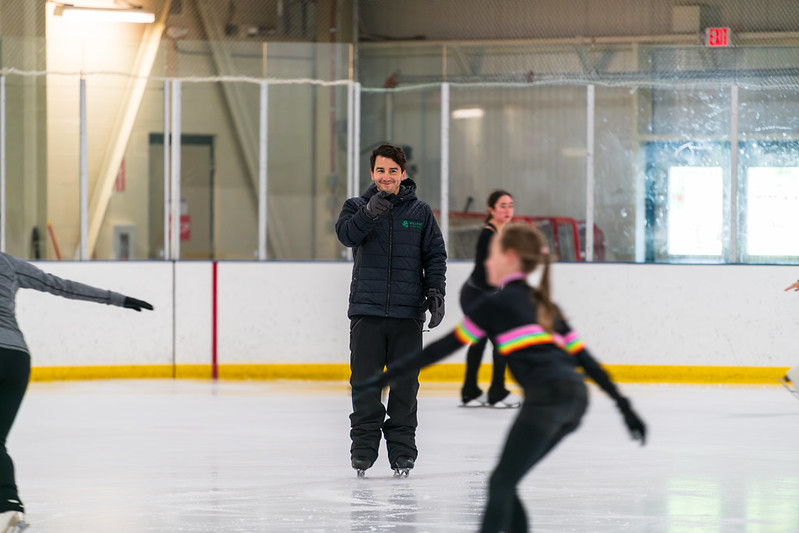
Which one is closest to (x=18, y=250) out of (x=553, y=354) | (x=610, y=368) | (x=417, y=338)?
(x=610, y=368)

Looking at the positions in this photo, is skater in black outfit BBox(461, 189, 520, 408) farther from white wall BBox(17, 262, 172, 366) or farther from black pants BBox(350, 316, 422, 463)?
white wall BBox(17, 262, 172, 366)

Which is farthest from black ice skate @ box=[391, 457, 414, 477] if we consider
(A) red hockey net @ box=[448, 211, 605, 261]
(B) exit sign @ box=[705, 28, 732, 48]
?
(B) exit sign @ box=[705, 28, 732, 48]

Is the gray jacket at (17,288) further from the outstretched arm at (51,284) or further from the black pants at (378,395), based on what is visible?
the black pants at (378,395)

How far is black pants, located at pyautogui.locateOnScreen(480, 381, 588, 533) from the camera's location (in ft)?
9.25

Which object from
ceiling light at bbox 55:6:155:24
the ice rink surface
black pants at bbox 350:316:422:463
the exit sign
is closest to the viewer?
the ice rink surface

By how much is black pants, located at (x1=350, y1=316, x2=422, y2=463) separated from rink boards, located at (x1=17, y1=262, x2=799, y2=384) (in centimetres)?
434

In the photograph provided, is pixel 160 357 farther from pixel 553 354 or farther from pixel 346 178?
pixel 553 354

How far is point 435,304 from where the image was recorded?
5.06 m

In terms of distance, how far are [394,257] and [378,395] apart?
1.84ft

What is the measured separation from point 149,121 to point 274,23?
5.62 ft

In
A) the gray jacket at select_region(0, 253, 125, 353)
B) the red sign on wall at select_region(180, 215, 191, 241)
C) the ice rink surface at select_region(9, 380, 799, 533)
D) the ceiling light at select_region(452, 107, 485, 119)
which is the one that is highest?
the ceiling light at select_region(452, 107, 485, 119)

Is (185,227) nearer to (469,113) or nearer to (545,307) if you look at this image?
(469,113)

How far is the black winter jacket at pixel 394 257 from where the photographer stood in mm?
5035

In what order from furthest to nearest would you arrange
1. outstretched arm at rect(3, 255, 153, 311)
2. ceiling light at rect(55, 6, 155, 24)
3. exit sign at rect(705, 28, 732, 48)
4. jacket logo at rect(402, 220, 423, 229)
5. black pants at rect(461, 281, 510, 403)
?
exit sign at rect(705, 28, 732, 48) → ceiling light at rect(55, 6, 155, 24) → black pants at rect(461, 281, 510, 403) → jacket logo at rect(402, 220, 423, 229) → outstretched arm at rect(3, 255, 153, 311)
